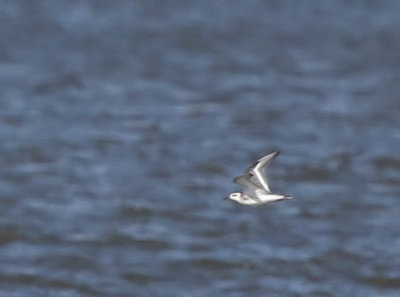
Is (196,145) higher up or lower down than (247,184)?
higher up

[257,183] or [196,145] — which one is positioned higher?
[196,145]

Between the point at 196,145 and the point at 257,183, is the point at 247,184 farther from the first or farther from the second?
the point at 196,145

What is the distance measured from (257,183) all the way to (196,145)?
7.65 meters

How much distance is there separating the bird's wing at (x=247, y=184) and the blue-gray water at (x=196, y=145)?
3.31 metres

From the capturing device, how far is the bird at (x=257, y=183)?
10805mm

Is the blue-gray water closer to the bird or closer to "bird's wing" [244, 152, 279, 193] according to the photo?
the bird

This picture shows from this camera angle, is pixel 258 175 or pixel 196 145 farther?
pixel 196 145

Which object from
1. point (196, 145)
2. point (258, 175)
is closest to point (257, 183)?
point (258, 175)

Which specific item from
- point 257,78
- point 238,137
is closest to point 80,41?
point 257,78

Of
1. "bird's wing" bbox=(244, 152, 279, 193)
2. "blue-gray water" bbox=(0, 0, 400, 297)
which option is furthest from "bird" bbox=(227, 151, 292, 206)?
"blue-gray water" bbox=(0, 0, 400, 297)

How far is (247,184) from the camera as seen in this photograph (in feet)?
36.3

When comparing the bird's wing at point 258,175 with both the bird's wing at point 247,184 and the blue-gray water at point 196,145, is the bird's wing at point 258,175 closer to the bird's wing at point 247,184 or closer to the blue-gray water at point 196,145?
the bird's wing at point 247,184

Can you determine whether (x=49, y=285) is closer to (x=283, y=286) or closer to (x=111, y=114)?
(x=283, y=286)

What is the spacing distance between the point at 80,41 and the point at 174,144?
4.76 meters
